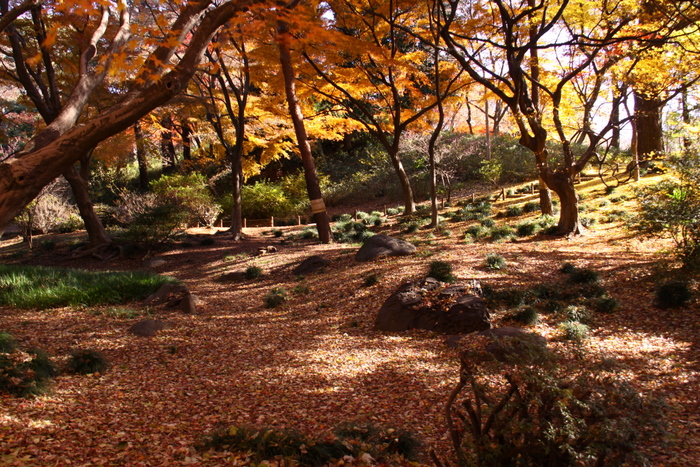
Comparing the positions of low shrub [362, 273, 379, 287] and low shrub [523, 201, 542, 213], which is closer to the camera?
low shrub [362, 273, 379, 287]

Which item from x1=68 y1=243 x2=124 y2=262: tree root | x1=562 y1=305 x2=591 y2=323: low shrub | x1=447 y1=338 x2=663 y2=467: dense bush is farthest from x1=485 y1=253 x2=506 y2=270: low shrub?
x1=68 y1=243 x2=124 y2=262: tree root

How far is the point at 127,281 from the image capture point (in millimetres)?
7621

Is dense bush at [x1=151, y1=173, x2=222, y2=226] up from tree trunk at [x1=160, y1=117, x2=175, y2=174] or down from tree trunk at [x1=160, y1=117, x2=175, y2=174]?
down

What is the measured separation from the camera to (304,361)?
15.5 ft

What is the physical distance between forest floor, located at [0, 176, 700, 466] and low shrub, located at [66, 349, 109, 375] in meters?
0.10

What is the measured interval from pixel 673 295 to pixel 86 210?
1292 centimetres

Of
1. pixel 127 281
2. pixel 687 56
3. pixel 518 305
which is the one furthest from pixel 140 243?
pixel 687 56

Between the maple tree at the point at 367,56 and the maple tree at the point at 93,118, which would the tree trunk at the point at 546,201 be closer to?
the maple tree at the point at 367,56

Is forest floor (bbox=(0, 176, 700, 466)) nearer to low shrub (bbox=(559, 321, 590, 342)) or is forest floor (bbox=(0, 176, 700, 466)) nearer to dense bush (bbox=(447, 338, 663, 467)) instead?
Answer: low shrub (bbox=(559, 321, 590, 342))

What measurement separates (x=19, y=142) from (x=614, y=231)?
71.7 ft

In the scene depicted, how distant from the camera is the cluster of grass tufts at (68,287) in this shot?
6.59 metres

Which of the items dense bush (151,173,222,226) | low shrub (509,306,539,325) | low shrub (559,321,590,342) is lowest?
low shrub (559,321,590,342)

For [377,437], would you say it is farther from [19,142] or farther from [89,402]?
[19,142]

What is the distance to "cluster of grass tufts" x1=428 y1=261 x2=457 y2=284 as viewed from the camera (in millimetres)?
6543
